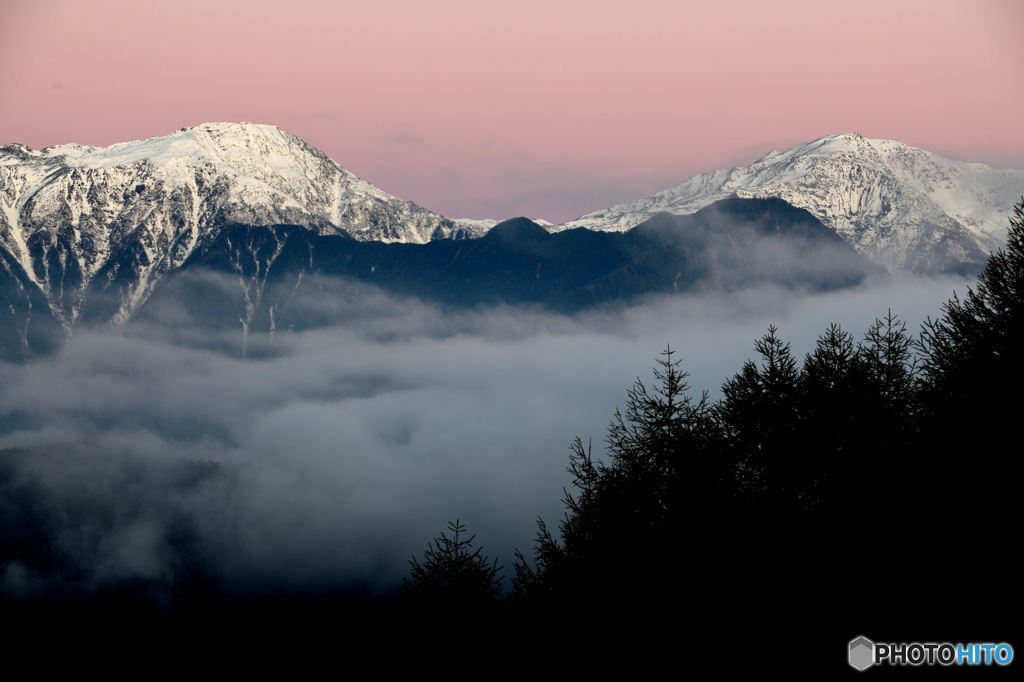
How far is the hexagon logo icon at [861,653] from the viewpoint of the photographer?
16.3m

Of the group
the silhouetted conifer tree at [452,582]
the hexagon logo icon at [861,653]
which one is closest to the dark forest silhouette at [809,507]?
the silhouetted conifer tree at [452,582]

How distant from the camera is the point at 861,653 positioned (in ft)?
55.3

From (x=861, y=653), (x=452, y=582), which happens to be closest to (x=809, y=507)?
(x=861, y=653)

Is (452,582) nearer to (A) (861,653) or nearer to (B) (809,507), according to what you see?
(B) (809,507)

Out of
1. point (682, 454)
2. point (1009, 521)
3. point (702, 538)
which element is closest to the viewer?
point (1009, 521)

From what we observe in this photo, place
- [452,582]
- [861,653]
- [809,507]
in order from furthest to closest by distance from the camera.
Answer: [452,582] → [809,507] → [861,653]

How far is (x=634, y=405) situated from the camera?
2644 cm

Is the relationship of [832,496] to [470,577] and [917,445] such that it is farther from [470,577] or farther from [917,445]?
[470,577]

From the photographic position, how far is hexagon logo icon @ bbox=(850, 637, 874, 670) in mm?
16281

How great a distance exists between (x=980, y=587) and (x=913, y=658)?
7.70 ft

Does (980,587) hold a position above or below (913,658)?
above

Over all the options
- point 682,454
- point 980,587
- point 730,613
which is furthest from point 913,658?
point 682,454

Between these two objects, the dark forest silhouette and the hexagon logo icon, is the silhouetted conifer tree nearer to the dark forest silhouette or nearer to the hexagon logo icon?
the dark forest silhouette

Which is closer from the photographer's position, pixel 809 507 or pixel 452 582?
pixel 809 507
